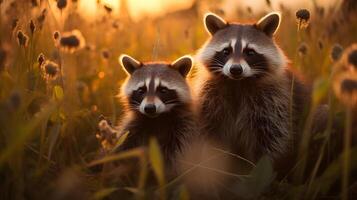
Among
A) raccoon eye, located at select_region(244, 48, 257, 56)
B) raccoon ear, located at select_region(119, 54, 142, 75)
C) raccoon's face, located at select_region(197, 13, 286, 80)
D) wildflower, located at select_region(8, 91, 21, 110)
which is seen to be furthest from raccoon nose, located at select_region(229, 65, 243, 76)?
wildflower, located at select_region(8, 91, 21, 110)

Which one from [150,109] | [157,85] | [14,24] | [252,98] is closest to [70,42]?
[14,24]

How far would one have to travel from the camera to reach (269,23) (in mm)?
4887

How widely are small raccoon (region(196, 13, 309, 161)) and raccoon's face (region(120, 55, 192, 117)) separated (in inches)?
11.3

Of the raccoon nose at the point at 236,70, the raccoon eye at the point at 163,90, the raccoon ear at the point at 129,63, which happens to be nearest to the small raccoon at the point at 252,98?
the raccoon nose at the point at 236,70

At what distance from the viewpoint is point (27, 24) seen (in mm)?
4125

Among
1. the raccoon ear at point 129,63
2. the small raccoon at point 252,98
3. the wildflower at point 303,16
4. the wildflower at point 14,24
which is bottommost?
the small raccoon at point 252,98

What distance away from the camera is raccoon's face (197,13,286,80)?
4.71 meters

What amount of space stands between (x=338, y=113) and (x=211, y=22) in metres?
1.51

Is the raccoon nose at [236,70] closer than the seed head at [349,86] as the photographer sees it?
No

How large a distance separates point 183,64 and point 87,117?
3.45 ft

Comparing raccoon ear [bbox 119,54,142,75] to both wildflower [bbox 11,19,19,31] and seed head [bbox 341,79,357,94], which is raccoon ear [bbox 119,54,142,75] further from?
seed head [bbox 341,79,357,94]

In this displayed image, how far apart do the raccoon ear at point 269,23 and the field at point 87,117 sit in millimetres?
314

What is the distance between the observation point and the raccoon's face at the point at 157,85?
→ 4.49 m

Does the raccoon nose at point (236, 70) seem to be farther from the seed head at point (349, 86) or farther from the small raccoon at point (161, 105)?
the seed head at point (349, 86)
